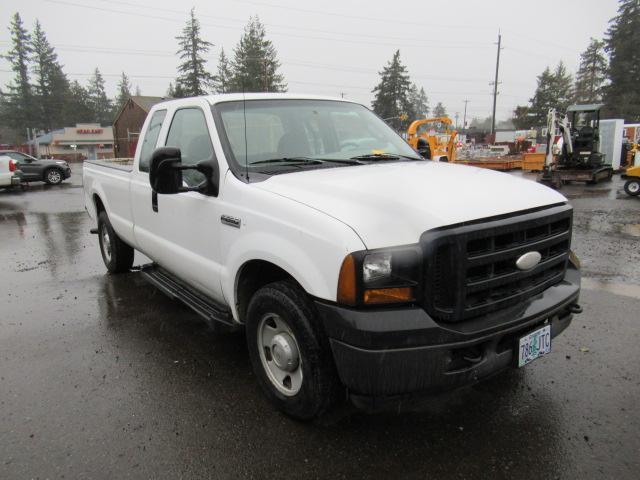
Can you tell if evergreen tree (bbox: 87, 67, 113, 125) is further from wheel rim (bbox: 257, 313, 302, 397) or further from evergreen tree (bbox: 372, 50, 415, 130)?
wheel rim (bbox: 257, 313, 302, 397)

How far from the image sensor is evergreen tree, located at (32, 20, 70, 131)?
7981 cm

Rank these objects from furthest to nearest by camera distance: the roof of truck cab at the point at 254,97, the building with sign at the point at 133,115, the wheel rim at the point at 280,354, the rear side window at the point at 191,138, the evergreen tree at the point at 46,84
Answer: the evergreen tree at the point at 46,84, the building with sign at the point at 133,115, the roof of truck cab at the point at 254,97, the rear side window at the point at 191,138, the wheel rim at the point at 280,354

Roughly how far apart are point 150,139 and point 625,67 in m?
60.4

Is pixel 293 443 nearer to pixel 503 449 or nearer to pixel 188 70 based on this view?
pixel 503 449

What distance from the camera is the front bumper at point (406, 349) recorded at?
7.55 feet

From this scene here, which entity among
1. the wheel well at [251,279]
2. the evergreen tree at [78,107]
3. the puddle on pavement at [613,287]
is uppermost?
the evergreen tree at [78,107]

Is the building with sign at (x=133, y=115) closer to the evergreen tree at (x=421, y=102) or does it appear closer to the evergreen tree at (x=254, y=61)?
the evergreen tree at (x=254, y=61)

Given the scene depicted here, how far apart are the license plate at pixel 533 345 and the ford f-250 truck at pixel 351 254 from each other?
0.04ft

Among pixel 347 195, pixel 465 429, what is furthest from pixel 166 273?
pixel 465 429

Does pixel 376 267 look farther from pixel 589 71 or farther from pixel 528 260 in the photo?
pixel 589 71

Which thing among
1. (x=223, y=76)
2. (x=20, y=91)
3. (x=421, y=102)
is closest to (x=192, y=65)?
(x=223, y=76)

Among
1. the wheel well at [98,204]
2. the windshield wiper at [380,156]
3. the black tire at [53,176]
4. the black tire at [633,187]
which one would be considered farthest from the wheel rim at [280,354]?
the black tire at [53,176]

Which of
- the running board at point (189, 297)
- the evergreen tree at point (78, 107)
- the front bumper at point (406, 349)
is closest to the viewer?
A: the front bumper at point (406, 349)

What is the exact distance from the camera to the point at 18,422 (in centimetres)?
306
